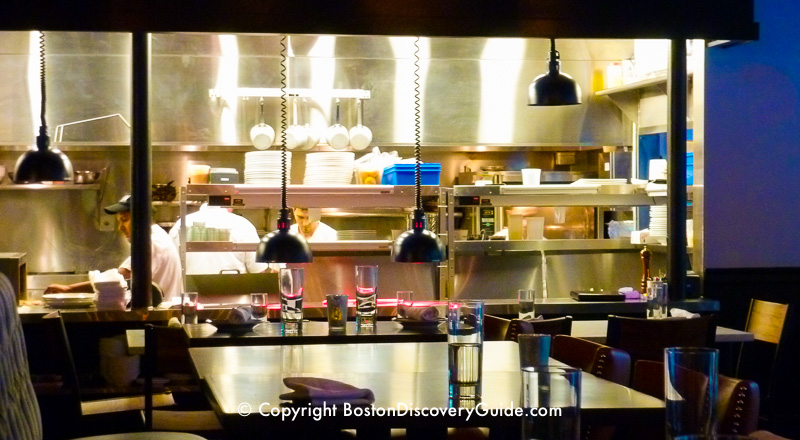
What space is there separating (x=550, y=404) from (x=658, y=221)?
6.08 m

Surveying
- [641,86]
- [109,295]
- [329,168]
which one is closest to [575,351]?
[109,295]

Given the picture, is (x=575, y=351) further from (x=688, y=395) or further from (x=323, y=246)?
(x=323, y=246)

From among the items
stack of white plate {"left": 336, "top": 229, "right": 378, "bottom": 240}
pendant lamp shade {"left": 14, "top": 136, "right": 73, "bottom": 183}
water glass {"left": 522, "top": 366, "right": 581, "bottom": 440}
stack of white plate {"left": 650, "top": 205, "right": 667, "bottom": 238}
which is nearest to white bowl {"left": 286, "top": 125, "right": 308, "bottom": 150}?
stack of white plate {"left": 336, "top": 229, "right": 378, "bottom": 240}

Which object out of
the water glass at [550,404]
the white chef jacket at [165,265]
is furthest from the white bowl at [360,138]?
the water glass at [550,404]

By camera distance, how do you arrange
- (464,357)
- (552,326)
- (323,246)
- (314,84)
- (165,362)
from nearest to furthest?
(464,357)
(165,362)
(552,326)
(323,246)
(314,84)

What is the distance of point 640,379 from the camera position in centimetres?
295

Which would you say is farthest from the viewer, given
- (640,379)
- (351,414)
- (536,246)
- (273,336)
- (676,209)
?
(536,246)

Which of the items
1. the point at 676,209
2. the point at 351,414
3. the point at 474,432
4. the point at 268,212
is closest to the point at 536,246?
the point at 676,209

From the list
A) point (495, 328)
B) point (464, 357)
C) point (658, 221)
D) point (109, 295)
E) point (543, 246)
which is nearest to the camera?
point (464, 357)

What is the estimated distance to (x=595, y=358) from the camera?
3254 mm

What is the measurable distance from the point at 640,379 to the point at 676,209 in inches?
152

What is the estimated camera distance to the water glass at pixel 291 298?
193 inches

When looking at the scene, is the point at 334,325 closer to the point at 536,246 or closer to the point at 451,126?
the point at 536,246

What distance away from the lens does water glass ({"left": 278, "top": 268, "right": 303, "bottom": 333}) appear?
4910 mm
